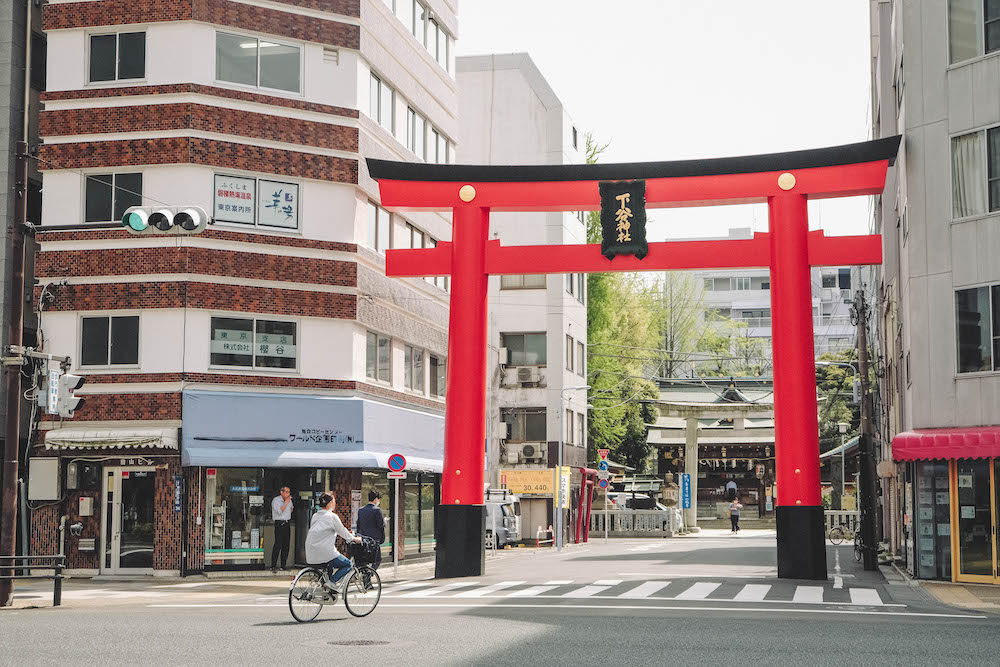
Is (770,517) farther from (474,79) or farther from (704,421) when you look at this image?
(474,79)

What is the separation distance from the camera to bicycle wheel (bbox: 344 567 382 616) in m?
16.9

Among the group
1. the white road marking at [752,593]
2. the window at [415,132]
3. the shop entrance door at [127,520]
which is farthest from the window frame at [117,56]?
the white road marking at [752,593]

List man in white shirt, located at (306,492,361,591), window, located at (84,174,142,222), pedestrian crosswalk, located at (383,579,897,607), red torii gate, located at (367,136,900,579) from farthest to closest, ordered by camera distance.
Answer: window, located at (84,174,142,222) → red torii gate, located at (367,136,900,579) → pedestrian crosswalk, located at (383,579,897,607) → man in white shirt, located at (306,492,361,591)

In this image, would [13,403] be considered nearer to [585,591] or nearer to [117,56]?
[585,591]

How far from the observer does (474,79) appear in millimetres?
57031

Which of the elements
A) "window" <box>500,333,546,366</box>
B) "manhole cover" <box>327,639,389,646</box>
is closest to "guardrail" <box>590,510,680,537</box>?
"window" <box>500,333,546,366</box>

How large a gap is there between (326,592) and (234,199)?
14753 millimetres

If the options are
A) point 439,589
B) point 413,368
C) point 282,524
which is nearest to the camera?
point 439,589

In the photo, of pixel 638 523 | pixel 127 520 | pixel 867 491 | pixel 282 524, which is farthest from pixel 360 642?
pixel 638 523

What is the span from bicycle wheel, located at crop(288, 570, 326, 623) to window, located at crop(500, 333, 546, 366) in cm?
3713

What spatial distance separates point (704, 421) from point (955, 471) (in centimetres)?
4371

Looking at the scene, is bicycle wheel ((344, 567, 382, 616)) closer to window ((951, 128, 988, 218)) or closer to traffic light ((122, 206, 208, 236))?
traffic light ((122, 206, 208, 236))

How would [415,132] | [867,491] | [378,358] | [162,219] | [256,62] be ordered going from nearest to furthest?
[162,219]
[867,491]
[256,62]
[378,358]
[415,132]

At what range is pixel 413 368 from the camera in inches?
1383
